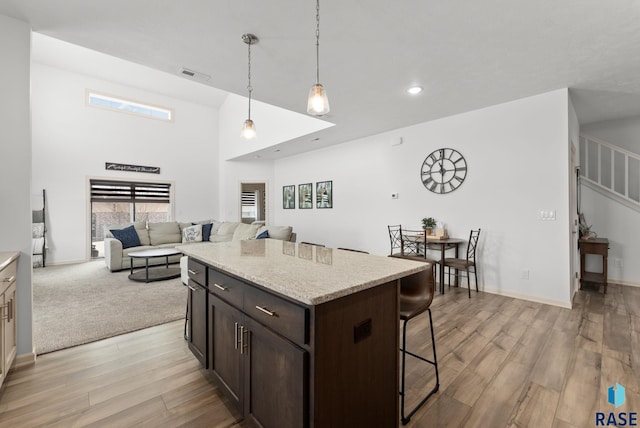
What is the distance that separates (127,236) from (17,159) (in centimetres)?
395

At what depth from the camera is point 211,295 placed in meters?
1.77

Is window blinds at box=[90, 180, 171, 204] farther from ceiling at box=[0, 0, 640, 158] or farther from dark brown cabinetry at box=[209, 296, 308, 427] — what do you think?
dark brown cabinetry at box=[209, 296, 308, 427]

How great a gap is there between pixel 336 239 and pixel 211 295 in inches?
181

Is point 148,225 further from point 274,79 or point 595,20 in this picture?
point 595,20

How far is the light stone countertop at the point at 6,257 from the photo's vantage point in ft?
5.65

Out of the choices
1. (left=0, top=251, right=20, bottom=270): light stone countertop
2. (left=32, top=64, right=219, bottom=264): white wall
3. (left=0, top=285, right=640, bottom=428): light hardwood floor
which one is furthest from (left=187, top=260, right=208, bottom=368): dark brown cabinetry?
(left=32, top=64, right=219, bottom=264): white wall

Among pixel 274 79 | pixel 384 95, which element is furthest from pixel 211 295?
pixel 384 95

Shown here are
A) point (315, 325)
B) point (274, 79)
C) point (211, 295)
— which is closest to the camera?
point (315, 325)

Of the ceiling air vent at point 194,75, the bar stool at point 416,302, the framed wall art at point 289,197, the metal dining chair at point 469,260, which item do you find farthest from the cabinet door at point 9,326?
the framed wall art at point 289,197

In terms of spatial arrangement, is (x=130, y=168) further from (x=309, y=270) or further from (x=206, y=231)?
(x=309, y=270)

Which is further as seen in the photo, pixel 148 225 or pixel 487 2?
pixel 148 225

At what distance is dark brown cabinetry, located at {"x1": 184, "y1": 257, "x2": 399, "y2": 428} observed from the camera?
3.50 feet

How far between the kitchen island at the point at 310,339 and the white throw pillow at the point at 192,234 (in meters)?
5.35

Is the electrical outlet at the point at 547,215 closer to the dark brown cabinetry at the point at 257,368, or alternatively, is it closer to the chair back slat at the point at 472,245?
the chair back slat at the point at 472,245
